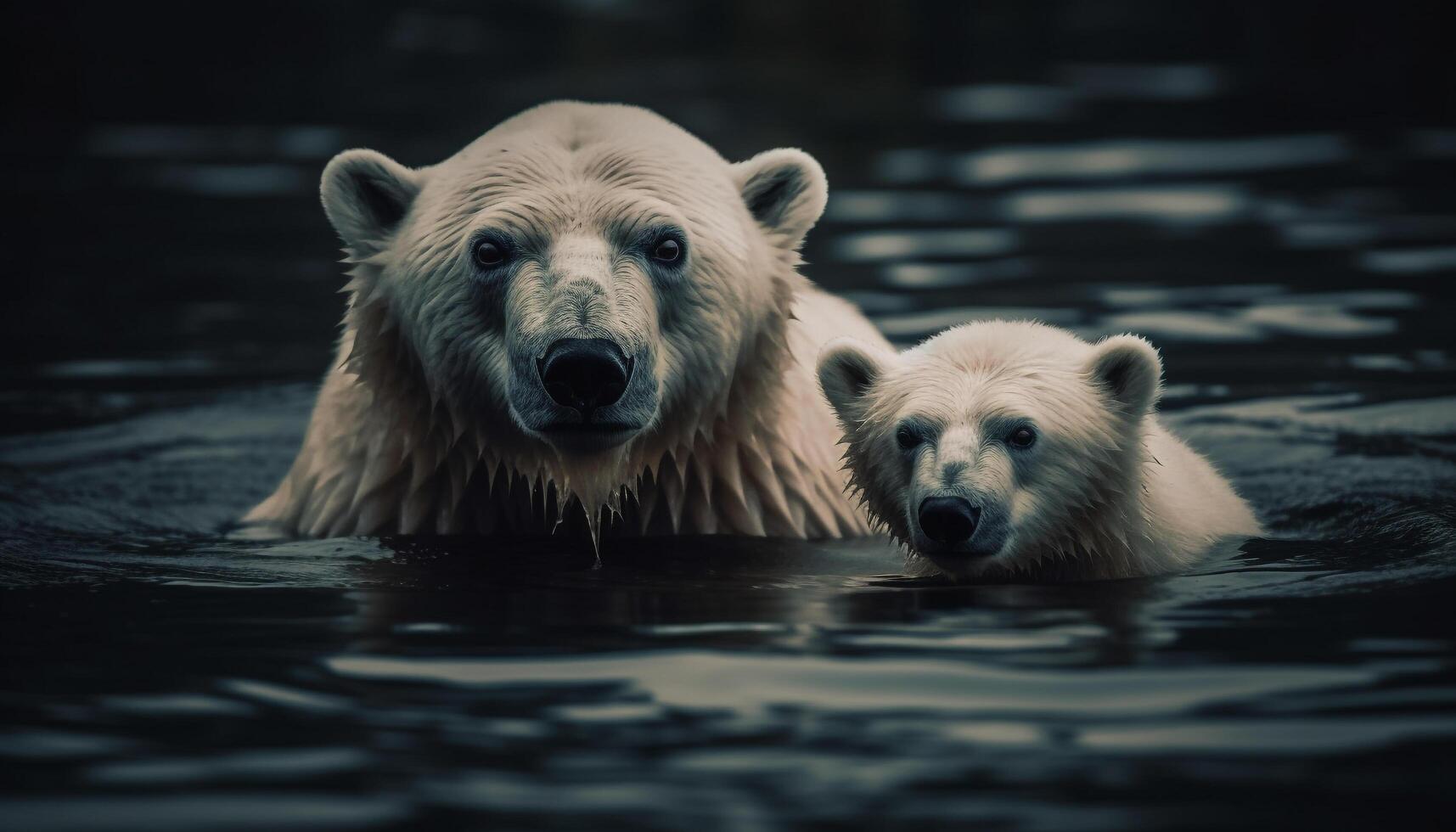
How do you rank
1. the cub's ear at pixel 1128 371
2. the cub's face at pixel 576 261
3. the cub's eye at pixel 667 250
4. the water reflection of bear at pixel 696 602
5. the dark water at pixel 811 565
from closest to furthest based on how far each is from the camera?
the dark water at pixel 811 565, the water reflection of bear at pixel 696 602, the cub's face at pixel 576 261, the cub's ear at pixel 1128 371, the cub's eye at pixel 667 250

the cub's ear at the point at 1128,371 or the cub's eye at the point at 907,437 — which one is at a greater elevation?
the cub's ear at the point at 1128,371

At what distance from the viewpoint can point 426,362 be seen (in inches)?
269

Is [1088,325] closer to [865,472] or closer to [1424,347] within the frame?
[1424,347]

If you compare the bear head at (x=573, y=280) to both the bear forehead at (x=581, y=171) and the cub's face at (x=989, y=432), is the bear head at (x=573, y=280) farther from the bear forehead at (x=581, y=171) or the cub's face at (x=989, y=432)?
the cub's face at (x=989, y=432)

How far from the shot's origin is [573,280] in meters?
6.30

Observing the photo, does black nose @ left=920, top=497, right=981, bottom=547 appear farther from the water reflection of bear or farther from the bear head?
the bear head

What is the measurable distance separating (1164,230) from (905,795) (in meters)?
10.6

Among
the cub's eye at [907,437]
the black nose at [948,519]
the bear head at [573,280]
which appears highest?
the bear head at [573,280]

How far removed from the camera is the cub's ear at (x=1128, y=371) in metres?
6.51

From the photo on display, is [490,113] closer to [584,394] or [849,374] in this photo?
[849,374]

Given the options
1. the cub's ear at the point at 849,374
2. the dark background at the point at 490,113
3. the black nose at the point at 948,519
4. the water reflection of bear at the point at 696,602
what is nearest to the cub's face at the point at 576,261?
the cub's ear at the point at 849,374

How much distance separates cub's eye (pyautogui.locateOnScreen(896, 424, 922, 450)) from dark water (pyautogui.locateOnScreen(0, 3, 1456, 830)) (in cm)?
46

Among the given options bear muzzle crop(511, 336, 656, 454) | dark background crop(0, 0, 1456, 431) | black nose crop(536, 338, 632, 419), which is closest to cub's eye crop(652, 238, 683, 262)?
bear muzzle crop(511, 336, 656, 454)

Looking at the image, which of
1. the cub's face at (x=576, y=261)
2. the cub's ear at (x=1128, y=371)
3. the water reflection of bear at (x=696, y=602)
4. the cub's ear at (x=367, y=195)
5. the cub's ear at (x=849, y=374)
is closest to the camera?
the water reflection of bear at (x=696, y=602)
